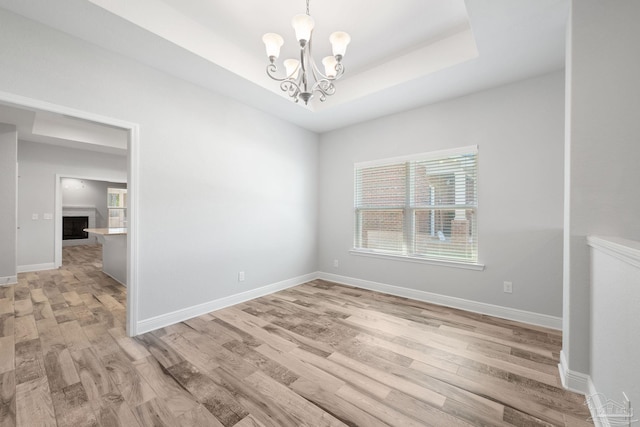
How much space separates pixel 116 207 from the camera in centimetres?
832

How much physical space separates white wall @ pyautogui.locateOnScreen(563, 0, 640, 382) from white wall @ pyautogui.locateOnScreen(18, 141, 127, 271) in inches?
328

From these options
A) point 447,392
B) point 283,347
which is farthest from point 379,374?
point 283,347

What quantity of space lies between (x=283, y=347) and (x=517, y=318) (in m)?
2.56

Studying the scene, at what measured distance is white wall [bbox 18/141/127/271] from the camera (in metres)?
5.25

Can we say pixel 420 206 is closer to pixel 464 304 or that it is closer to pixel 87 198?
pixel 464 304

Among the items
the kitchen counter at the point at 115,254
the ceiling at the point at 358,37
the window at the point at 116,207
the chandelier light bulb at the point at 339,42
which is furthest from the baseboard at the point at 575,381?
the window at the point at 116,207

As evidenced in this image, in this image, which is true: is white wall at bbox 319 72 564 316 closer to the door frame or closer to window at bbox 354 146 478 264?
window at bbox 354 146 478 264

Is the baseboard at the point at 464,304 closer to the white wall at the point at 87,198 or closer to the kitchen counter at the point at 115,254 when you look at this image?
the kitchen counter at the point at 115,254

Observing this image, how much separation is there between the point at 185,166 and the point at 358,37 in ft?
7.61

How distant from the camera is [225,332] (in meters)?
2.60

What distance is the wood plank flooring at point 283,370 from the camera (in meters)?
1.53

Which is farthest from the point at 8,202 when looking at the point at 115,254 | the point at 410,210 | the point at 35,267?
the point at 410,210

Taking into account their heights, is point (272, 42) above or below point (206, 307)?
above

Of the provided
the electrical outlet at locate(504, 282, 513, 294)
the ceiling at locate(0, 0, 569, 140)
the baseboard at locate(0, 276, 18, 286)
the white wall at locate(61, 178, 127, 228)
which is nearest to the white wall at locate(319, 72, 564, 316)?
the electrical outlet at locate(504, 282, 513, 294)
